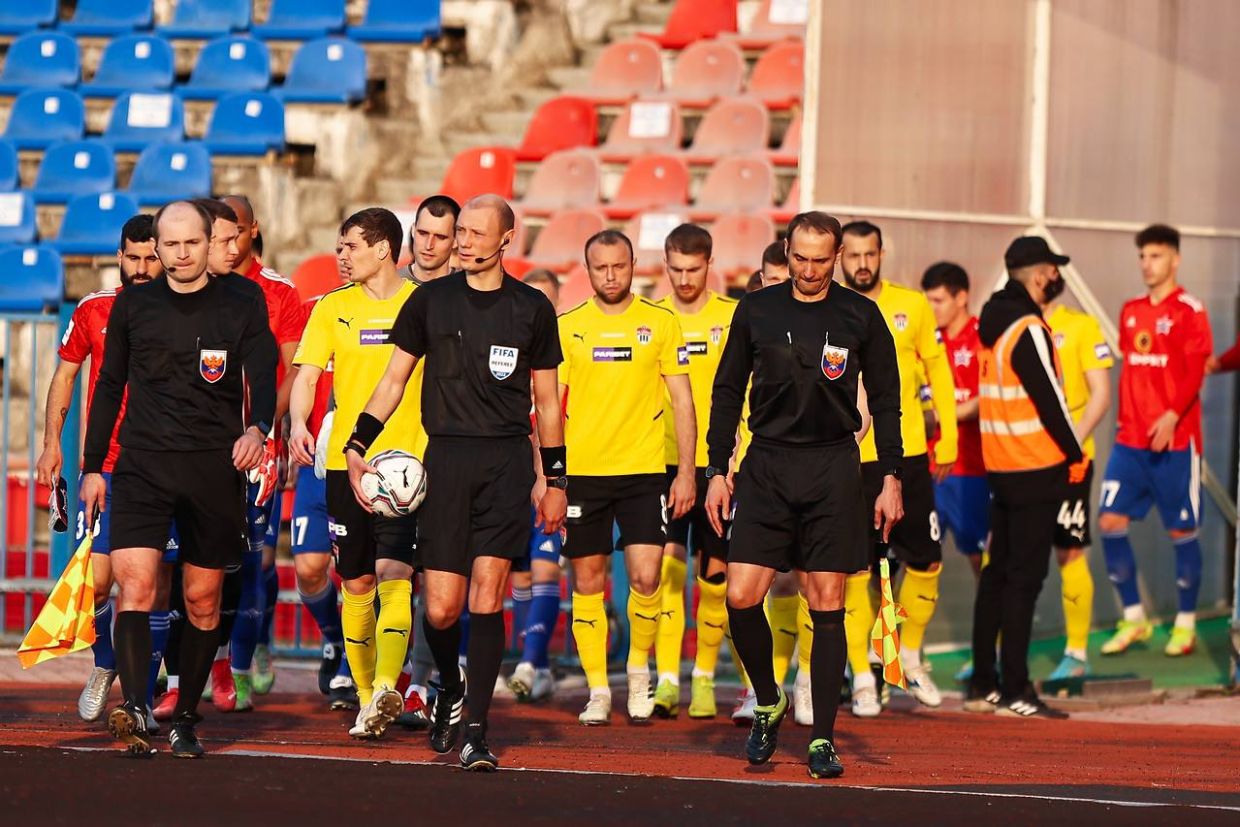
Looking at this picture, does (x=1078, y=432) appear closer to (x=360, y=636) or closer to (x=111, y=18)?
(x=360, y=636)

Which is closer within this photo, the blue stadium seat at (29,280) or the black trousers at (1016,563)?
the black trousers at (1016,563)

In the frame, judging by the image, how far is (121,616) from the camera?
7797 millimetres

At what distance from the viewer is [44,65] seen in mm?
19609

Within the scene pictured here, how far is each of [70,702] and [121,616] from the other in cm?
232

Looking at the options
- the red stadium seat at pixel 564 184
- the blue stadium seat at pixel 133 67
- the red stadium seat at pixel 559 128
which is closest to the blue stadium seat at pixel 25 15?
the blue stadium seat at pixel 133 67

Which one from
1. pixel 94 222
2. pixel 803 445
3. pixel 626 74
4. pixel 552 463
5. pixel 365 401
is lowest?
pixel 552 463

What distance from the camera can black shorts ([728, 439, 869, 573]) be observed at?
7.97 meters

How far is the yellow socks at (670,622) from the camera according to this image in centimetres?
1002

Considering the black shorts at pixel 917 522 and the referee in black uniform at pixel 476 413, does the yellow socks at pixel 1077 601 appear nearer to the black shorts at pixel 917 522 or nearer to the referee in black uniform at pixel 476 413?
the black shorts at pixel 917 522

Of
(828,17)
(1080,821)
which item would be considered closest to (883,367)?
(1080,821)

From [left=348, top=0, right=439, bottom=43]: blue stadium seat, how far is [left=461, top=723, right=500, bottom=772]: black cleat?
12.2 m

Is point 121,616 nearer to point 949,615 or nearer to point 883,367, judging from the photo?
point 883,367

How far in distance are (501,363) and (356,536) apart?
1460 mm

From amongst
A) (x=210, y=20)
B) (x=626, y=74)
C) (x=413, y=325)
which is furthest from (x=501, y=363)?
(x=210, y=20)
